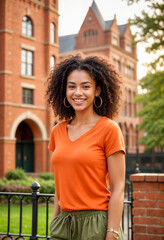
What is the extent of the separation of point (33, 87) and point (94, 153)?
87.5 ft

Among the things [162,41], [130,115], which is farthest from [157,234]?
[130,115]

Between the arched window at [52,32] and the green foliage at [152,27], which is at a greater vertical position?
the arched window at [52,32]

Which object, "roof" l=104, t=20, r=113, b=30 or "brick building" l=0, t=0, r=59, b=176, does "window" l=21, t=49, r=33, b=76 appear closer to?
"brick building" l=0, t=0, r=59, b=176

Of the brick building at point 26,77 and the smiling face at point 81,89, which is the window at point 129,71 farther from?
the smiling face at point 81,89

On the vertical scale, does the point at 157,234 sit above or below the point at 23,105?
below

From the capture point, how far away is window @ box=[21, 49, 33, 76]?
93.1 feet

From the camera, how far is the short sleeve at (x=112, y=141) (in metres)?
2.60

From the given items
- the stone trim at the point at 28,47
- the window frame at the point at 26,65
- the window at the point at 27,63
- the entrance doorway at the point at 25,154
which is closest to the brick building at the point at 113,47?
the stone trim at the point at 28,47

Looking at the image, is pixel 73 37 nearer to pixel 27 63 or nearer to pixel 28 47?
pixel 28 47

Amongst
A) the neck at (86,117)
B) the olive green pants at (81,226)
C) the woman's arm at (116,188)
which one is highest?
the neck at (86,117)

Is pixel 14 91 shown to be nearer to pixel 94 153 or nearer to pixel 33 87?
pixel 33 87

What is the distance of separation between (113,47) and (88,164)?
40.2 meters

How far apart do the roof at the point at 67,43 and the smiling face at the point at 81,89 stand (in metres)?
40.6

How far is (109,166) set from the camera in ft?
8.55
